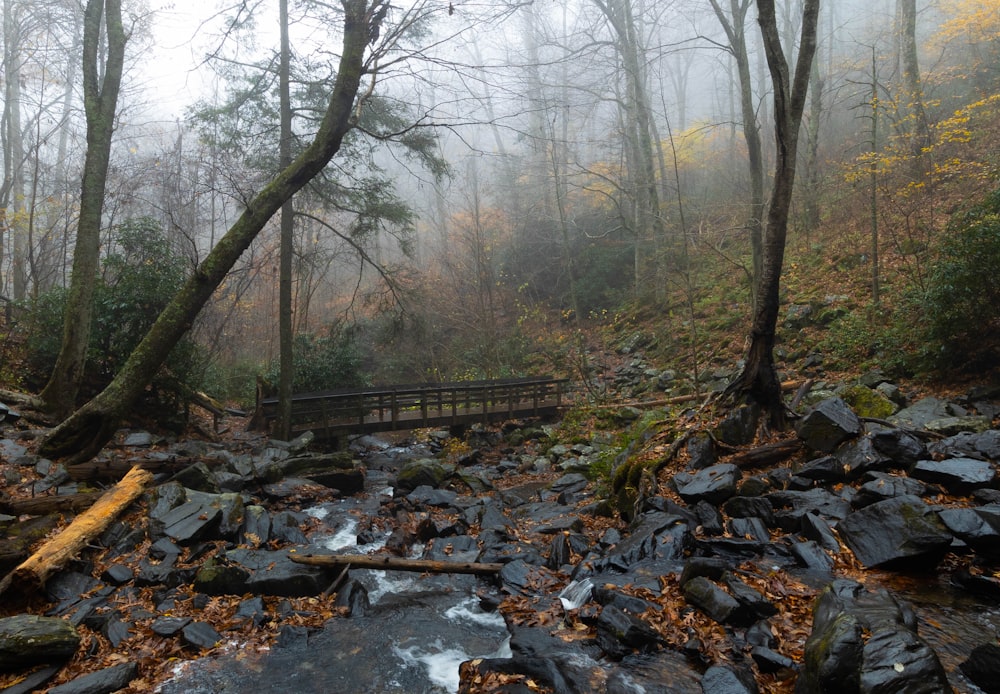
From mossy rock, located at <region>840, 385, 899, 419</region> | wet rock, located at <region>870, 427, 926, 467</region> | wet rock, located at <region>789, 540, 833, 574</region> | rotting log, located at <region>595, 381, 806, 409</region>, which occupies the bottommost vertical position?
wet rock, located at <region>789, 540, 833, 574</region>

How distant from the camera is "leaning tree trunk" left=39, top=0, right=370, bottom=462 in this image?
731 centimetres

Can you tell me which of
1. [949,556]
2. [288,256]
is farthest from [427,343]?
[949,556]

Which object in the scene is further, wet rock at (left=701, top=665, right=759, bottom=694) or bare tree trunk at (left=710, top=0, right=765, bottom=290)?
bare tree trunk at (left=710, top=0, right=765, bottom=290)

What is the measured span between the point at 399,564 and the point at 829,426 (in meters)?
4.80

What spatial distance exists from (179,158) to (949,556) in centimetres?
2322

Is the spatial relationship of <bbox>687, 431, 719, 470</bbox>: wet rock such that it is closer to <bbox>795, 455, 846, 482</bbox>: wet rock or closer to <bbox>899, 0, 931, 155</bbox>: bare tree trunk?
<bbox>795, 455, 846, 482</bbox>: wet rock

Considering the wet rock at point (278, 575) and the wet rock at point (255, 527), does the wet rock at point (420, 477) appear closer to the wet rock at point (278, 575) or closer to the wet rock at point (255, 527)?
the wet rock at point (255, 527)

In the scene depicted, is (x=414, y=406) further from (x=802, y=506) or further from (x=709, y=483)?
(x=802, y=506)

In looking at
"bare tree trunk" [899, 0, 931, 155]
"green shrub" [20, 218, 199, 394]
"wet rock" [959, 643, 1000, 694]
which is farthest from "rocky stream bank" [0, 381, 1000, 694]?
"bare tree trunk" [899, 0, 931, 155]

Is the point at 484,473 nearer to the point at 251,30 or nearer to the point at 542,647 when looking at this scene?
the point at 542,647

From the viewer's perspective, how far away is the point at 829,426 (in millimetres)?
5914

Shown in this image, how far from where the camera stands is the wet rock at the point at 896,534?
388 centimetres

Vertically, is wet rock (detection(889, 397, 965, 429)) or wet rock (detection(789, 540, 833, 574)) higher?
wet rock (detection(889, 397, 965, 429))

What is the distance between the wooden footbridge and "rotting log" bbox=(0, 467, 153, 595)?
6270mm
